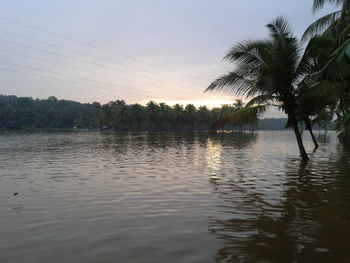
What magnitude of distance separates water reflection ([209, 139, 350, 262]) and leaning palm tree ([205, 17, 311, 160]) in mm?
8289

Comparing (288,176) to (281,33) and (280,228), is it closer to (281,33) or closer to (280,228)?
(280,228)

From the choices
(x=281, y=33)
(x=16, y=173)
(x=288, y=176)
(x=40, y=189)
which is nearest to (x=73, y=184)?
(x=40, y=189)

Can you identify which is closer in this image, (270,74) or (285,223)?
(285,223)

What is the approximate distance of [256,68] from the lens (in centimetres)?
2081

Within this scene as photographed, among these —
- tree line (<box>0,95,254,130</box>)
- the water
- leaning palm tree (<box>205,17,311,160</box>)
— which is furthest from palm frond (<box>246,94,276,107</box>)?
tree line (<box>0,95,254,130</box>)

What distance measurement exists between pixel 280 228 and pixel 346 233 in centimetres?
132

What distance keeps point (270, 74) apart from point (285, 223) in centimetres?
1313

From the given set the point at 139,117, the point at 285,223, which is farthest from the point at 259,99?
the point at 139,117

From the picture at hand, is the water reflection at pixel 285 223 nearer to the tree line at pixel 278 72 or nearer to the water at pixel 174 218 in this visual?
the water at pixel 174 218

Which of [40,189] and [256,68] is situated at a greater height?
[256,68]

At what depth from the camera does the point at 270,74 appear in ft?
63.1

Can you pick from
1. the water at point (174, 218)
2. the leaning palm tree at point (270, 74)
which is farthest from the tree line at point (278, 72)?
the water at point (174, 218)

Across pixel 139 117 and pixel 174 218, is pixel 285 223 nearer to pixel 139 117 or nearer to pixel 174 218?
pixel 174 218

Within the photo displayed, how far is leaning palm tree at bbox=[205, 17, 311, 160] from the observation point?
781 inches
